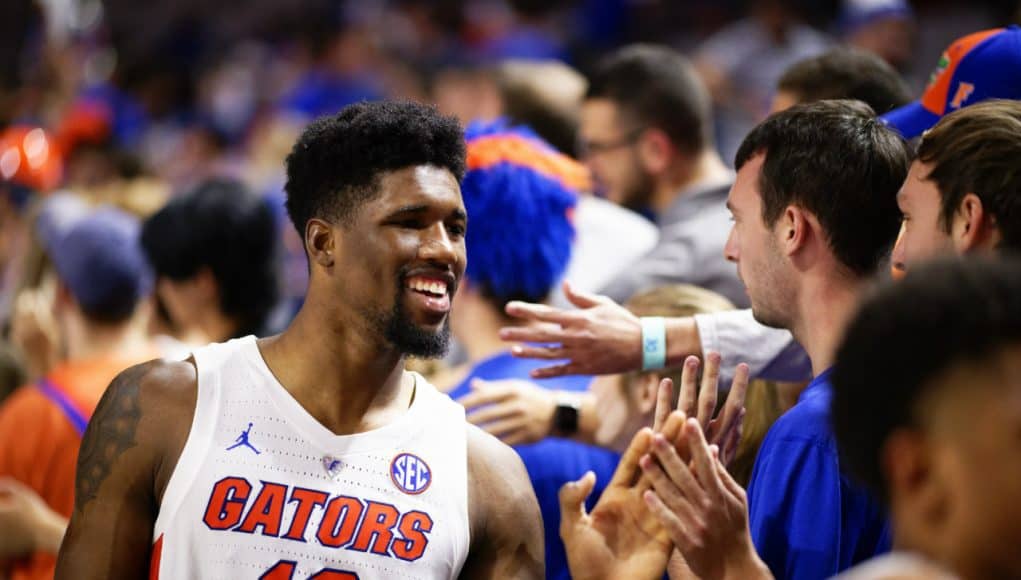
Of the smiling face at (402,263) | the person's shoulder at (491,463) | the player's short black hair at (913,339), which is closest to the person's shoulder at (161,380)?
the smiling face at (402,263)

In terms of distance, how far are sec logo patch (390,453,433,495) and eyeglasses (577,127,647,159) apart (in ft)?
8.50

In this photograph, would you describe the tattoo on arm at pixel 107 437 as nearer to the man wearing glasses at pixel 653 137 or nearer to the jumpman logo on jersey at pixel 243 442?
the jumpman logo on jersey at pixel 243 442

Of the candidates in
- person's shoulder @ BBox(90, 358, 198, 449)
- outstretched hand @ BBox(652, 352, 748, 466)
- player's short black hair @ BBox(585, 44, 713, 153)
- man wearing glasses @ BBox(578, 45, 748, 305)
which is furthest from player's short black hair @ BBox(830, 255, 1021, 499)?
player's short black hair @ BBox(585, 44, 713, 153)

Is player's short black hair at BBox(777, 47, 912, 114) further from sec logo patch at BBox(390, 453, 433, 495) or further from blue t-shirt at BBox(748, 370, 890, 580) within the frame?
sec logo patch at BBox(390, 453, 433, 495)

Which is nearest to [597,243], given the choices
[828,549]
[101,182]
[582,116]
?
[582,116]

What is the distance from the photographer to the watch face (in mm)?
3424

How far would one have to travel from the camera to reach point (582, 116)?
17.3 ft

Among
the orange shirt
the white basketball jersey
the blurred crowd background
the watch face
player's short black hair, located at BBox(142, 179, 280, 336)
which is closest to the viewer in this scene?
the white basketball jersey

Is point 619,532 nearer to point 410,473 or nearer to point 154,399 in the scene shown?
point 410,473

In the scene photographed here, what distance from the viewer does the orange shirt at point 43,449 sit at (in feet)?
12.9

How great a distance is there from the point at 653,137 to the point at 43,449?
8.05 ft

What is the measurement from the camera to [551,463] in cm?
356

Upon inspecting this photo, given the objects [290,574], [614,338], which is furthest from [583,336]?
[290,574]

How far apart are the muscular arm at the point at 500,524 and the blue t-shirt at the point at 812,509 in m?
0.48
